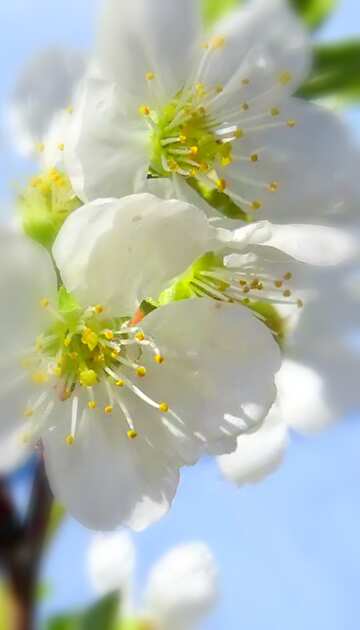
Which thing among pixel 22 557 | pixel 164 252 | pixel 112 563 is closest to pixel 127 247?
pixel 164 252

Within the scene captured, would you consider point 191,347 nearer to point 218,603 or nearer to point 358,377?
point 358,377

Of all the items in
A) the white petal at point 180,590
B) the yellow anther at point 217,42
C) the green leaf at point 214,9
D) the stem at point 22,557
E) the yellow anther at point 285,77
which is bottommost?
the white petal at point 180,590

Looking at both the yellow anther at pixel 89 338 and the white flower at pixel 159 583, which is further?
the white flower at pixel 159 583

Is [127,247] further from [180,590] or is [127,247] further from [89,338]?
[180,590]

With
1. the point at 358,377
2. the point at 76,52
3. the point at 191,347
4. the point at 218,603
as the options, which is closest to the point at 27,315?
the point at 191,347

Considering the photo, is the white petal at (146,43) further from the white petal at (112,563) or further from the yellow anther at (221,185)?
the white petal at (112,563)

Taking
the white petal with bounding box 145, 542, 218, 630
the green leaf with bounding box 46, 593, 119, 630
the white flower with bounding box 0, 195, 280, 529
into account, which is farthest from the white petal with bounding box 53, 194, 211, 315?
the white petal with bounding box 145, 542, 218, 630

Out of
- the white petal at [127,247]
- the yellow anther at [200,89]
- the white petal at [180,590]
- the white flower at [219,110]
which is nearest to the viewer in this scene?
the white petal at [127,247]

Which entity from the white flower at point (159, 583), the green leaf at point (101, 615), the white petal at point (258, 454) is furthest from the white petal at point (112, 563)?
the white petal at point (258, 454)
